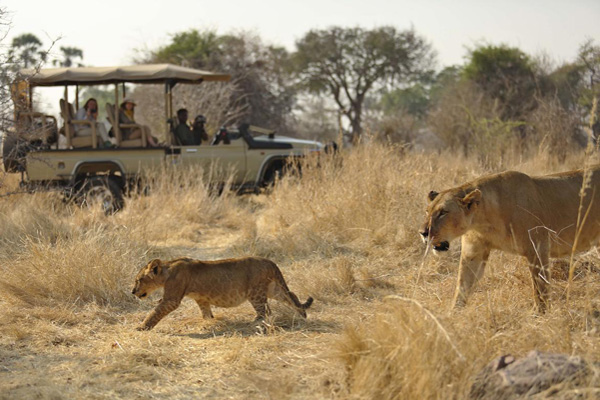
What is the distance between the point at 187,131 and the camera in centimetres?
1340

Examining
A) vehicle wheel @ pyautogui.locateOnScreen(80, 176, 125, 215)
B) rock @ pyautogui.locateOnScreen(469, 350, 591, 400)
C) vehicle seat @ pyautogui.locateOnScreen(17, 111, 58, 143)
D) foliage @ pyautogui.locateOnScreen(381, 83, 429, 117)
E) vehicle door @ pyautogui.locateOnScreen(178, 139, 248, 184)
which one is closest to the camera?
rock @ pyautogui.locateOnScreen(469, 350, 591, 400)

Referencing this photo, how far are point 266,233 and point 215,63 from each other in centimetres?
2088

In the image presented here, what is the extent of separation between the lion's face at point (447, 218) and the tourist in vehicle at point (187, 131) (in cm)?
836

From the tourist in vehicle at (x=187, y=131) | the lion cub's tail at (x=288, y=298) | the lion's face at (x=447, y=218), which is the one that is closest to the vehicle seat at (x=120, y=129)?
the tourist in vehicle at (x=187, y=131)

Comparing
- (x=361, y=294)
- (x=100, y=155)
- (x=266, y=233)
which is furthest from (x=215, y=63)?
(x=361, y=294)

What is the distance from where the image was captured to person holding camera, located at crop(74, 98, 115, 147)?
12.9m

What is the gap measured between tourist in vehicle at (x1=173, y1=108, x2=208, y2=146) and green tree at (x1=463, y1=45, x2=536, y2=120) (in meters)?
15.8

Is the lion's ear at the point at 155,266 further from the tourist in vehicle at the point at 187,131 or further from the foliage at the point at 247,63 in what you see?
the foliage at the point at 247,63

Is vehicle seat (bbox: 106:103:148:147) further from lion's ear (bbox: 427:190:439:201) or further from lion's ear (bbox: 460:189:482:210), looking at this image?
lion's ear (bbox: 460:189:482:210)

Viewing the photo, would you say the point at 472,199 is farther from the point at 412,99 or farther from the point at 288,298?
the point at 412,99

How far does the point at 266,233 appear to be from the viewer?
10.1 meters

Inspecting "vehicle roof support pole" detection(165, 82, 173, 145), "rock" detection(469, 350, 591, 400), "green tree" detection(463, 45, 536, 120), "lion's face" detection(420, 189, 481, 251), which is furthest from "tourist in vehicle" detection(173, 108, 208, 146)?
"green tree" detection(463, 45, 536, 120)

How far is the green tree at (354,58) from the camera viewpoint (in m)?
36.3

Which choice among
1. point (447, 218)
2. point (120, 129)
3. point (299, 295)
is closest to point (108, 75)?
point (120, 129)
